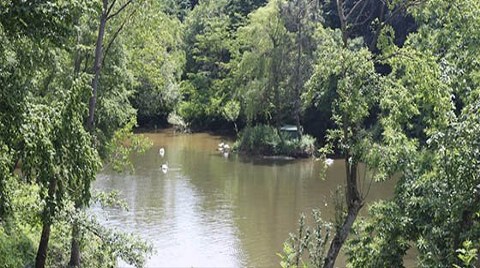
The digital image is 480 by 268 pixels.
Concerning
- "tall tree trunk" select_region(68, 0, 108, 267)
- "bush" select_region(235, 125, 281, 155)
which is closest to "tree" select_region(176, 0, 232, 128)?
"bush" select_region(235, 125, 281, 155)

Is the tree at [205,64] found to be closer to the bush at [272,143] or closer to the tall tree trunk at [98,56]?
the bush at [272,143]

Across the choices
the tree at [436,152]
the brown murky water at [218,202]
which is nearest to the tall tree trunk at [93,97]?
the brown murky water at [218,202]

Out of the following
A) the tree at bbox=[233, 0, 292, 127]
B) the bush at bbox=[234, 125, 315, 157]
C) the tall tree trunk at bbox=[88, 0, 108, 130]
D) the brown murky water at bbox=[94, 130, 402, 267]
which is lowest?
the brown murky water at bbox=[94, 130, 402, 267]

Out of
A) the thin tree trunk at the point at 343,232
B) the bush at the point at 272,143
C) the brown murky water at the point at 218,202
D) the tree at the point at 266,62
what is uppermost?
the tree at the point at 266,62

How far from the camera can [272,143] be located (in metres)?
32.3

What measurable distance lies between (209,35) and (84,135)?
3850 cm

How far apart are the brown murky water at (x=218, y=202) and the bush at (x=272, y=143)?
1.01 metres

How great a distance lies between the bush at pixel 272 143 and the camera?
106ft

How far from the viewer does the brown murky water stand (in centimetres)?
1695

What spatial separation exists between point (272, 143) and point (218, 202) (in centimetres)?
1088

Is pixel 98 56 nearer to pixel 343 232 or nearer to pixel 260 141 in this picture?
pixel 343 232

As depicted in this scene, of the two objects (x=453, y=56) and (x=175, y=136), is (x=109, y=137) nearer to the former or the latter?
(x=453, y=56)

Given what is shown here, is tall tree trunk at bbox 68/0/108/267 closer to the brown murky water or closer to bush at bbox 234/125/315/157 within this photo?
the brown murky water

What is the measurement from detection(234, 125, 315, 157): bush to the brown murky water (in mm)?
1006
